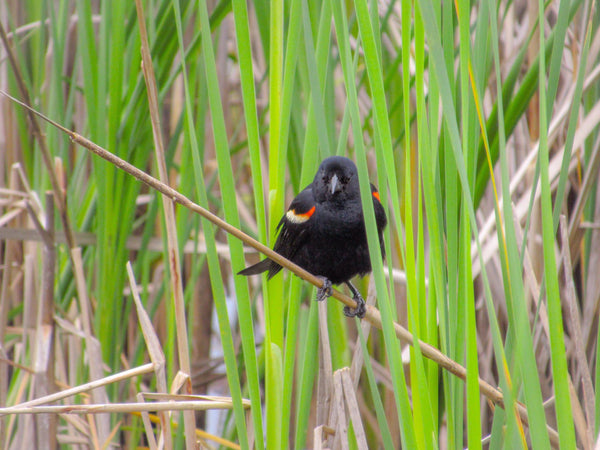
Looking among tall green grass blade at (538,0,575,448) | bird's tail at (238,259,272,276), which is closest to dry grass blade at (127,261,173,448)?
bird's tail at (238,259,272,276)

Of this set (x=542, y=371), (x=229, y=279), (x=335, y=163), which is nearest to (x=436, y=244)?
(x=335, y=163)

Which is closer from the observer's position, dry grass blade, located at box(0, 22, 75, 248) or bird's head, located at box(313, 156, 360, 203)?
dry grass blade, located at box(0, 22, 75, 248)

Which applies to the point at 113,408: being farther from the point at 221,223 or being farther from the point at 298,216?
the point at 298,216

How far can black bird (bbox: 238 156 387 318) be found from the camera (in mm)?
1502

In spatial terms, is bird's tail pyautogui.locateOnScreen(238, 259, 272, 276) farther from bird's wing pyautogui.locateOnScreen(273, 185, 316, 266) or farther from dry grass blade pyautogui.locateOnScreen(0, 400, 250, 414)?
dry grass blade pyautogui.locateOnScreen(0, 400, 250, 414)

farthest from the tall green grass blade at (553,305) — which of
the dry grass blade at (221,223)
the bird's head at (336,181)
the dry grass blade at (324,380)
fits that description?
the bird's head at (336,181)

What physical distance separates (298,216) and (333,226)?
112 millimetres

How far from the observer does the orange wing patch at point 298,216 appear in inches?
62.4

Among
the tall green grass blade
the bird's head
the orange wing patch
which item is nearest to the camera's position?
the tall green grass blade

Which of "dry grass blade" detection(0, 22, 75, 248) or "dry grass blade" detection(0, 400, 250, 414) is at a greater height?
"dry grass blade" detection(0, 22, 75, 248)

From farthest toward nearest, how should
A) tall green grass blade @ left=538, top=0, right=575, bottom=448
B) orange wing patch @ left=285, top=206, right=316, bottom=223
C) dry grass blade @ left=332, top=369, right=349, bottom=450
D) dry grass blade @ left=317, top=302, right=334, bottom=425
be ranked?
1. orange wing patch @ left=285, top=206, right=316, bottom=223
2. dry grass blade @ left=317, top=302, right=334, bottom=425
3. dry grass blade @ left=332, top=369, right=349, bottom=450
4. tall green grass blade @ left=538, top=0, right=575, bottom=448

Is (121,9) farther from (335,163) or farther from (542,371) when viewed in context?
(542,371)

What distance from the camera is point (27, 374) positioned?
1.75 metres

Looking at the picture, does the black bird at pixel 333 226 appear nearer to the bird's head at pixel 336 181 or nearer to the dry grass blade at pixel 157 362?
the bird's head at pixel 336 181
